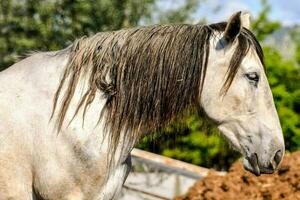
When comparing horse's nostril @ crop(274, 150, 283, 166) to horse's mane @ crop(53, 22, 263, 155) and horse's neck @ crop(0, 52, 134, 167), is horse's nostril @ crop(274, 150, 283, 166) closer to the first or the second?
horse's mane @ crop(53, 22, 263, 155)

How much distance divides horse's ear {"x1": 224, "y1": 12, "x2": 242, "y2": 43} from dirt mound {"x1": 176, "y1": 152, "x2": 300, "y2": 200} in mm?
3385

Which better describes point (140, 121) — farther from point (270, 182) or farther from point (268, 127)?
point (270, 182)

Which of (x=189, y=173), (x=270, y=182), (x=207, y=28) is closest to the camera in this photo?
(x=207, y=28)

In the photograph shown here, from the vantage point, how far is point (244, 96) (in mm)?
4348

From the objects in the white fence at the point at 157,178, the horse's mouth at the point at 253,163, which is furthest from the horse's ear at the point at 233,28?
the white fence at the point at 157,178

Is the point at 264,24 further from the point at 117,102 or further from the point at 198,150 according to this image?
the point at 117,102

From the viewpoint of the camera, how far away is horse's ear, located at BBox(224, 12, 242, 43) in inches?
165

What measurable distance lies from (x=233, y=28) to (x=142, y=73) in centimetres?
62

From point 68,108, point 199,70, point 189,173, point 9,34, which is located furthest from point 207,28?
point 9,34

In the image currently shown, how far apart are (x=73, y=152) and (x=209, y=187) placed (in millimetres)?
4098

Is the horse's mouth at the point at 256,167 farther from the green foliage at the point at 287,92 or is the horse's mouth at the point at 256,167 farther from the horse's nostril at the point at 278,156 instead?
the green foliage at the point at 287,92

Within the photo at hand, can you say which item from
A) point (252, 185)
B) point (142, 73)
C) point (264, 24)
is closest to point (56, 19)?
point (264, 24)

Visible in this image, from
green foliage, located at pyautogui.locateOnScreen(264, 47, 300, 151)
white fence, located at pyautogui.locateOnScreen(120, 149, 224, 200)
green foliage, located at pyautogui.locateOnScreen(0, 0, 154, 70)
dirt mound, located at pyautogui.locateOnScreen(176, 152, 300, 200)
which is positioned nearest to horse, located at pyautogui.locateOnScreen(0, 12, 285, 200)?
dirt mound, located at pyautogui.locateOnScreen(176, 152, 300, 200)

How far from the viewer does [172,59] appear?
426 cm
